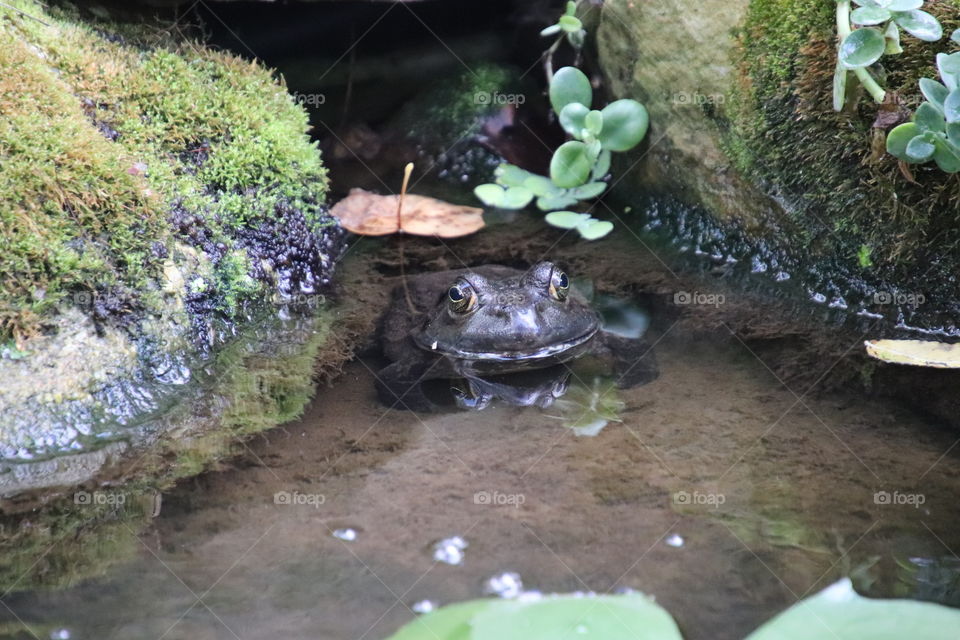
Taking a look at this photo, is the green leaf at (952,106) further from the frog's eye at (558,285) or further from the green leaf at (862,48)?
the frog's eye at (558,285)

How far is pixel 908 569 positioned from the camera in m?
2.39

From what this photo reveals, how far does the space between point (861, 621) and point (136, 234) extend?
10.5ft

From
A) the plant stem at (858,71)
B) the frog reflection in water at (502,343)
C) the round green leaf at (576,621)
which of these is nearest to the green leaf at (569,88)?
the frog reflection in water at (502,343)

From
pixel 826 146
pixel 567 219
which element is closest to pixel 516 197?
pixel 567 219

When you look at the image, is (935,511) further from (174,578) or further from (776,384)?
(174,578)

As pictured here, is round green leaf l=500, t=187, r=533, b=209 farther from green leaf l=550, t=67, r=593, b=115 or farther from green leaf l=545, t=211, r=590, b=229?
green leaf l=550, t=67, r=593, b=115

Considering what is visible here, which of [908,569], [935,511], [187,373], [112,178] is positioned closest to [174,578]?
[187,373]

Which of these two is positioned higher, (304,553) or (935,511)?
(304,553)

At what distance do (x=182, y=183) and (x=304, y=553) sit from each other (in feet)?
7.24

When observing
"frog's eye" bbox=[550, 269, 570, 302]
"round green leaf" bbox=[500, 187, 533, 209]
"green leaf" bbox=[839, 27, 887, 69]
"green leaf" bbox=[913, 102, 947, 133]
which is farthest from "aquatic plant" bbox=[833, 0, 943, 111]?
"round green leaf" bbox=[500, 187, 533, 209]

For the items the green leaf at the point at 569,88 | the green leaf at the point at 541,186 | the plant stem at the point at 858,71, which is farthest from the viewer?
the green leaf at the point at 541,186

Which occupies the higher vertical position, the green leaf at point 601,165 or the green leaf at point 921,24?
the green leaf at point 921,24

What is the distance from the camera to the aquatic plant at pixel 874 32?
319 cm

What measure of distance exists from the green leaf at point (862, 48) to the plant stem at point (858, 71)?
0.22ft
